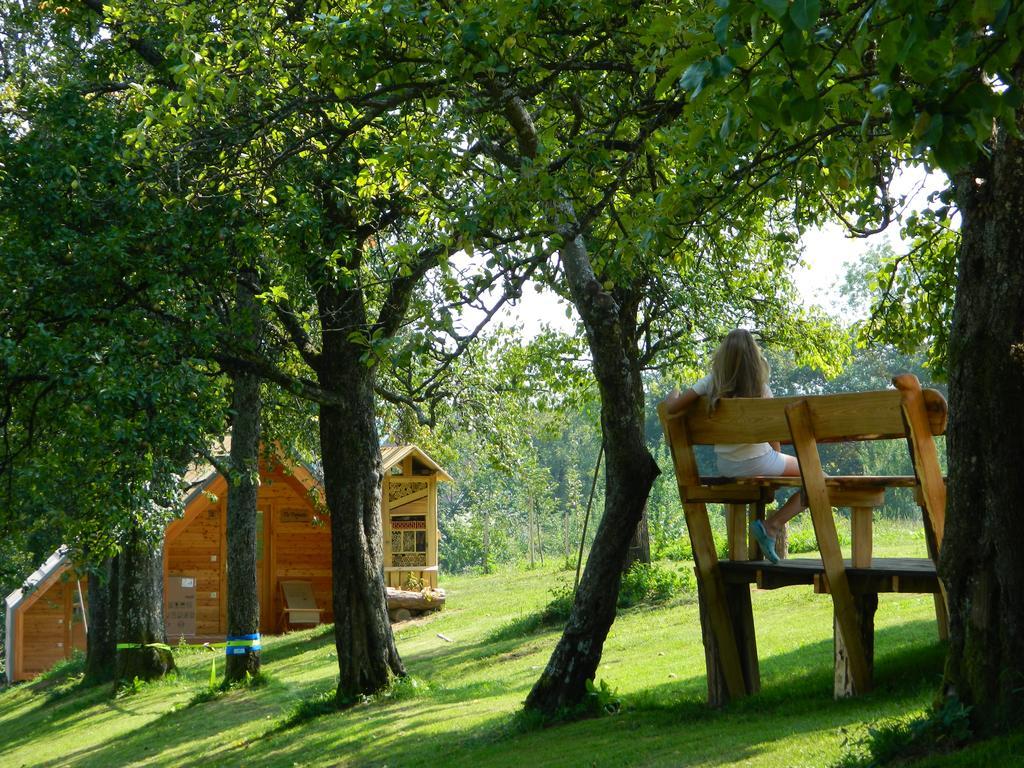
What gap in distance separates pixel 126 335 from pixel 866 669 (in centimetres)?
717

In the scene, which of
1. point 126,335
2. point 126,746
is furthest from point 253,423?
point 126,335

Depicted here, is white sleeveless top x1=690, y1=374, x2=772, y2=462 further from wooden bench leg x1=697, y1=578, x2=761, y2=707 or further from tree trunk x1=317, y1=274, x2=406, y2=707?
tree trunk x1=317, y1=274, x2=406, y2=707

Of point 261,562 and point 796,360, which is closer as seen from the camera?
point 796,360

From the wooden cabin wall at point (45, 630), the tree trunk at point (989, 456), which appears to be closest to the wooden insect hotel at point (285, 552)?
the wooden cabin wall at point (45, 630)

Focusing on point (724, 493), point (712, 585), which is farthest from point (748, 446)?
point (712, 585)

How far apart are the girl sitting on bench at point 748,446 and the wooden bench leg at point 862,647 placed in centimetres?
67

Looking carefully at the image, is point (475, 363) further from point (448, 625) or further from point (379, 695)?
point (379, 695)

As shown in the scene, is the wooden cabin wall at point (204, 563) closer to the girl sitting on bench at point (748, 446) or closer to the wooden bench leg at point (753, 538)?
the wooden bench leg at point (753, 538)

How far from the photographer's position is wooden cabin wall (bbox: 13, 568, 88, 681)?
34844mm

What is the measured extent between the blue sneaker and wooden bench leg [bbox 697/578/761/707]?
29cm

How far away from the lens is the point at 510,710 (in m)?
10.1

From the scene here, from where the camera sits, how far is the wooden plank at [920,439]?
20.0ft

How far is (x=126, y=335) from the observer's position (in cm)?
1073

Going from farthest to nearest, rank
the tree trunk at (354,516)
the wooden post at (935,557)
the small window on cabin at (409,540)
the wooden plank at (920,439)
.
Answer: the small window on cabin at (409,540)
the tree trunk at (354,516)
the wooden post at (935,557)
the wooden plank at (920,439)
